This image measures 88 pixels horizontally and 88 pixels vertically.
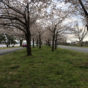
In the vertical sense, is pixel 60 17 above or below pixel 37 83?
above

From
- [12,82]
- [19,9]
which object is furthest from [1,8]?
[12,82]

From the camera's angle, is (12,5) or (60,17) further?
(60,17)

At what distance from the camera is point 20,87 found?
148 inches

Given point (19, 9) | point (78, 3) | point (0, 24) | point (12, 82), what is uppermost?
point (19, 9)

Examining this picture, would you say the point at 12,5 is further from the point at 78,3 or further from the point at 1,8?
the point at 78,3

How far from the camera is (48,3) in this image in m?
10.6

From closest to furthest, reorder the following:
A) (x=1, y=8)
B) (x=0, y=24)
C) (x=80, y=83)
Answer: (x=80, y=83), (x=1, y=8), (x=0, y=24)

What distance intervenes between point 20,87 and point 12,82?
648mm

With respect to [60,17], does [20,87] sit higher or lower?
lower

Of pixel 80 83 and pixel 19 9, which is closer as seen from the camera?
pixel 80 83

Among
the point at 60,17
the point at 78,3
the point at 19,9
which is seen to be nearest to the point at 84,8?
the point at 78,3

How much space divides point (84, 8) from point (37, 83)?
5.99 meters

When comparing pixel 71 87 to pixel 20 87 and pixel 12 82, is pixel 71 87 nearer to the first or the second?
pixel 20 87

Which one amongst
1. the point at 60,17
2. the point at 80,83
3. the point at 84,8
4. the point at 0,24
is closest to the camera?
the point at 80,83
